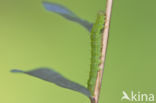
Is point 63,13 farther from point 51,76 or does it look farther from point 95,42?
point 95,42

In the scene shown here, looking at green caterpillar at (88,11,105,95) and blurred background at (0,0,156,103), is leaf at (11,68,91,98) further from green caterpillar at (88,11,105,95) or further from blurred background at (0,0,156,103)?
blurred background at (0,0,156,103)

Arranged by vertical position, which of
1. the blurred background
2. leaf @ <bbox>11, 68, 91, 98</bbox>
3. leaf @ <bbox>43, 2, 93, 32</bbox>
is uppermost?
leaf @ <bbox>43, 2, 93, 32</bbox>

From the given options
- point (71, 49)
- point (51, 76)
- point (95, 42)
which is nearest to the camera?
point (51, 76)

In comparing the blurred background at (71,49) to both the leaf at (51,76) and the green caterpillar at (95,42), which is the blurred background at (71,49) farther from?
the leaf at (51,76)

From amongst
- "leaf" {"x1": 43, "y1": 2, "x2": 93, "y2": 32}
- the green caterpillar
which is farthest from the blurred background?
"leaf" {"x1": 43, "y1": 2, "x2": 93, "y2": 32}

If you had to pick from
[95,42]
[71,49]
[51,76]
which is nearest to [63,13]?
[51,76]

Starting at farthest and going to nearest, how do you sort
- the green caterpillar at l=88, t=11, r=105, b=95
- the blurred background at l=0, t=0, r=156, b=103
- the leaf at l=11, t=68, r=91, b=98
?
1. the blurred background at l=0, t=0, r=156, b=103
2. the green caterpillar at l=88, t=11, r=105, b=95
3. the leaf at l=11, t=68, r=91, b=98

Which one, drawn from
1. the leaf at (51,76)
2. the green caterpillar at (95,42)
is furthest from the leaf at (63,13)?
the green caterpillar at (95,42)

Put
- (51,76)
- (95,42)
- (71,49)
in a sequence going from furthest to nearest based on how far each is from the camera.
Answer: (71,49), (95,42), (51,76)

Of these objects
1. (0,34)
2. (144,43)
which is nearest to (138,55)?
(144,43)
